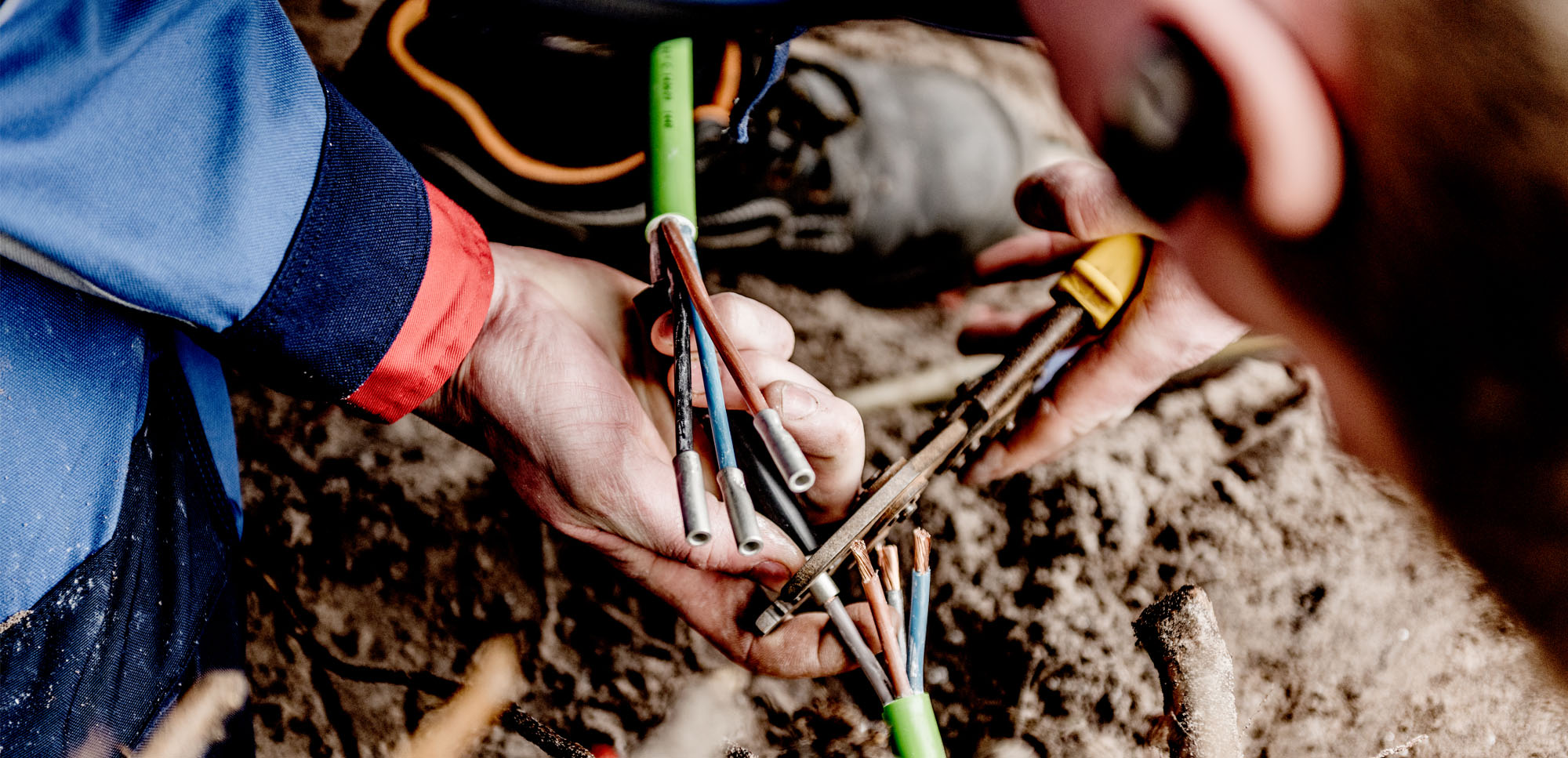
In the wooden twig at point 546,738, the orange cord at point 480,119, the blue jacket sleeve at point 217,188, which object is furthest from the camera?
the orange cord at point 480,119

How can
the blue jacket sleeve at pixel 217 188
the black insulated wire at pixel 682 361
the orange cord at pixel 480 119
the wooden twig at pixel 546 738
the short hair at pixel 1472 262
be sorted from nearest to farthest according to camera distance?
the short hair at pixel 1472 262, the blue jacket sleeve at pixel 217 188, the black insulated wire at pixel 682 361, the wooden twig at pixel 546 738, the orange cord at pixel 480 119

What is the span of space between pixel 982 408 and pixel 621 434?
370mm

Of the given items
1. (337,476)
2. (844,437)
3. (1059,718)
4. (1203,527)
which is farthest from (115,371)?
(1203,527)

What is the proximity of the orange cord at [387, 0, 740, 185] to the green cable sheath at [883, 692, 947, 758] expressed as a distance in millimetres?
707

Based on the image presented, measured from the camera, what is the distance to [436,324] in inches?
28.2

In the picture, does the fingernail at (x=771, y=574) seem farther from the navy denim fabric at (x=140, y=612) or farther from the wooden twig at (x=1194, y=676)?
the navy denim fabric at (x=140, y=612)

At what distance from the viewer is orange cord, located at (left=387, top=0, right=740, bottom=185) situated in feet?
3.10

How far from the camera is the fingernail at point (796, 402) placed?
26.2 inches

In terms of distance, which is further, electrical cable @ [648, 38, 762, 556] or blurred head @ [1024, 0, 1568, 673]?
electrical cable @ [648, 38, 762, 556]

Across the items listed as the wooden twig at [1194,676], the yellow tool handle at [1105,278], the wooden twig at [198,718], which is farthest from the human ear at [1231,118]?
the wooden twig at [198,718]

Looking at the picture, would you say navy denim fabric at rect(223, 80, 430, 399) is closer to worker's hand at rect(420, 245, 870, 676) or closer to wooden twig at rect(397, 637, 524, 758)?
worker's hand at rect(420, 245, 870, 676)

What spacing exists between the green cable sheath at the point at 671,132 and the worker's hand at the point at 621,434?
0.39 ft

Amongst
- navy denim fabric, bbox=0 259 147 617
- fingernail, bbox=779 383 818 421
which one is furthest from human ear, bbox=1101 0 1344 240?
navy denim fabric, bbox=0 259 147 617

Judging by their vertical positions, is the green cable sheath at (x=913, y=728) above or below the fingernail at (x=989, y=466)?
below
